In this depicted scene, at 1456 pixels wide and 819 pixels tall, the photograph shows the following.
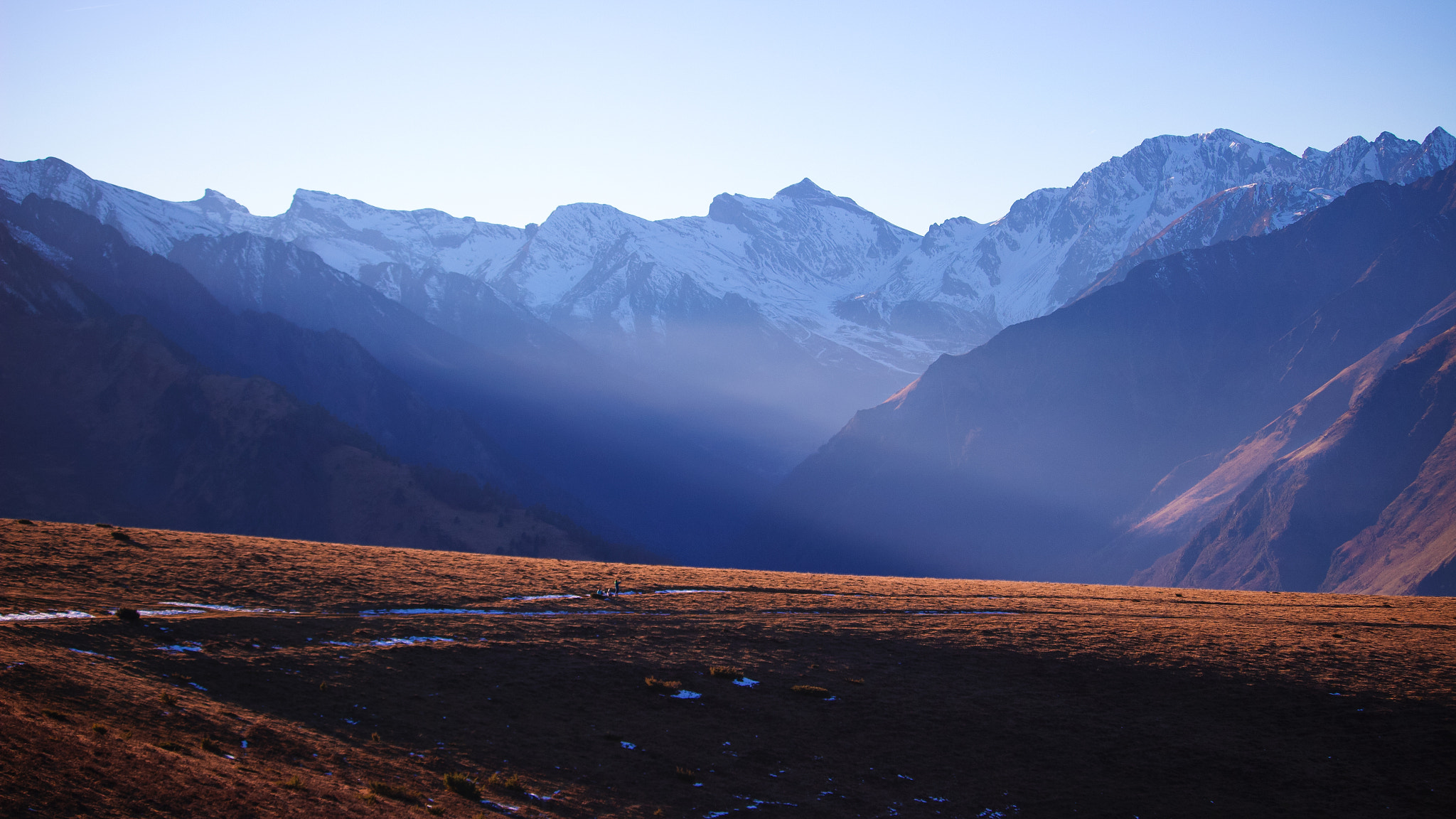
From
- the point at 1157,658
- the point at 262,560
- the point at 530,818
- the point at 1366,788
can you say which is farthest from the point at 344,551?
the point at 1366,788

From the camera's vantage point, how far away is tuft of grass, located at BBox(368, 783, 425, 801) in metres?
25.3

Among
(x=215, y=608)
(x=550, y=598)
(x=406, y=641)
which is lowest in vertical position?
(x=406, y=641)

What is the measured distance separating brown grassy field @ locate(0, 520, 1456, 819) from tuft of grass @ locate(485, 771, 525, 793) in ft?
0.47

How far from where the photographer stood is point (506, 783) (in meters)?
27.7

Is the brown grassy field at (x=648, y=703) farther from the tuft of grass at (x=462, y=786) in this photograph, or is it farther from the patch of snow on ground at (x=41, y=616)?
the patch of snow on ground at (x=41, y=616)

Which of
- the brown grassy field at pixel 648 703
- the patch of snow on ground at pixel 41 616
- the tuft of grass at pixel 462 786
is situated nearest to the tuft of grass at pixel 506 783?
the brown grassy field at pixel 648 703

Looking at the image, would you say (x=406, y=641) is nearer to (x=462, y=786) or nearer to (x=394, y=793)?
(x=462, y=786)

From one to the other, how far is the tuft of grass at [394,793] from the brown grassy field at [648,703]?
62 mm

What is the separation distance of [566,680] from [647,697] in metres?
3.28

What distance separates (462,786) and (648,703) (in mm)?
10529

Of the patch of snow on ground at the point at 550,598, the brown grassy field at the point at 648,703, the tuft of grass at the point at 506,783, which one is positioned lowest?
the tuft of grass at the point at 506,783

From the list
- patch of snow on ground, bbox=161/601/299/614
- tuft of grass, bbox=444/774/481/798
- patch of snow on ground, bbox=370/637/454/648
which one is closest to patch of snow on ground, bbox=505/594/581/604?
patch of snow on ground, bbox=370/637/454/648

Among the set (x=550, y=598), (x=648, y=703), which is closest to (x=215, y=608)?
(x=550, y=598)

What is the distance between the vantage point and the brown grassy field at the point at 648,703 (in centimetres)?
2641
